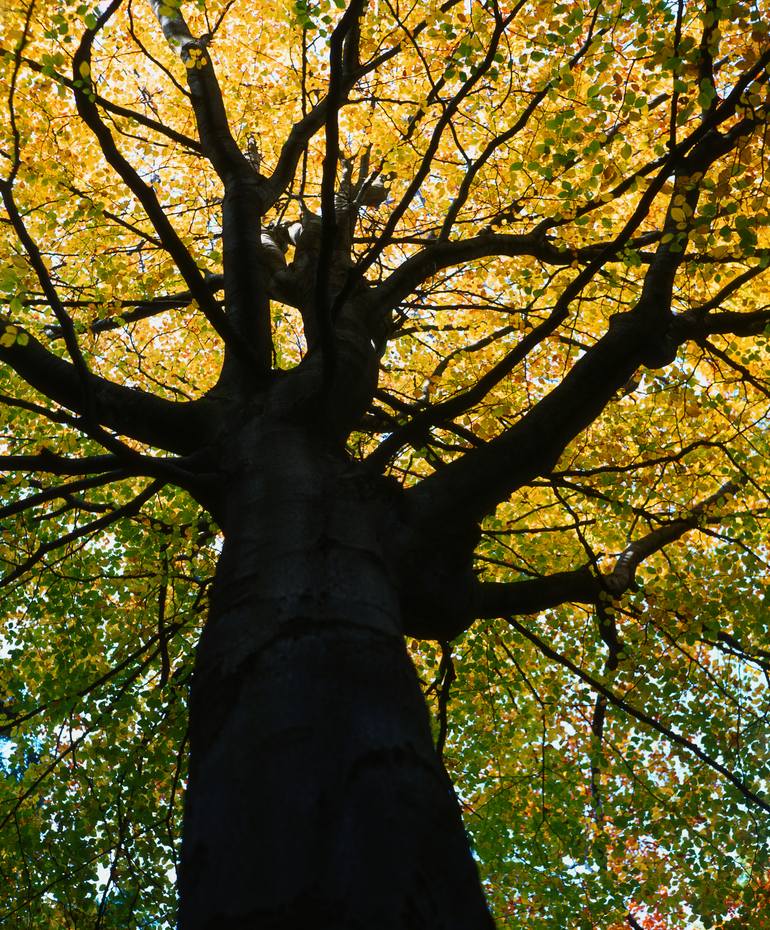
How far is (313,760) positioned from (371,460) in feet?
5.43

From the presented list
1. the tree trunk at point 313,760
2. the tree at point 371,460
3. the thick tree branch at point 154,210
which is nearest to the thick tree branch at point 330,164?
the tree at point 371,460

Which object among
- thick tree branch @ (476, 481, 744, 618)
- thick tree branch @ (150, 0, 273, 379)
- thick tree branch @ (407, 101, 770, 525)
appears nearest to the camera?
thick tree branch @ (407, 101, 770, 525)

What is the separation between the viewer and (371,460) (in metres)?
3.14

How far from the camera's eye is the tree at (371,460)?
6.05ft

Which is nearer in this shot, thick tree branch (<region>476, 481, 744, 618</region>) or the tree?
the tree

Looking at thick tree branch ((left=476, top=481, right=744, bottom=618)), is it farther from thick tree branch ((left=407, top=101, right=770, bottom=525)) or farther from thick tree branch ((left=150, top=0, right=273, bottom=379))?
thick tree branch ((left=150, top=0, right=273, bottom=379))

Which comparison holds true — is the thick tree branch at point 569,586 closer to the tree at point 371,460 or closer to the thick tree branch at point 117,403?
the tree at point 371,460

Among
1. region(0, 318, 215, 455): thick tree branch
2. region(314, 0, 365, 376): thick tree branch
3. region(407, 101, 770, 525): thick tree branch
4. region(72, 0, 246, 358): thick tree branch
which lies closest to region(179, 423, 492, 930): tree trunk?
region(407, 101, 770, 525): thick tree branch

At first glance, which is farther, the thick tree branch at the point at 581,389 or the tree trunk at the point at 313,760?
the thick tree branch at the point at 581,389

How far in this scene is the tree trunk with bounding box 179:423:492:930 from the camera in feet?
4.54

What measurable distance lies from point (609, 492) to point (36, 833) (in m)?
6.17

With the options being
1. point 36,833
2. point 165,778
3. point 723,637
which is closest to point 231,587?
point 723,637

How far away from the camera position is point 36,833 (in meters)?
6.91

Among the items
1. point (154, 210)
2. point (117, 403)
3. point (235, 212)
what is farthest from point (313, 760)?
point (235, 212)
